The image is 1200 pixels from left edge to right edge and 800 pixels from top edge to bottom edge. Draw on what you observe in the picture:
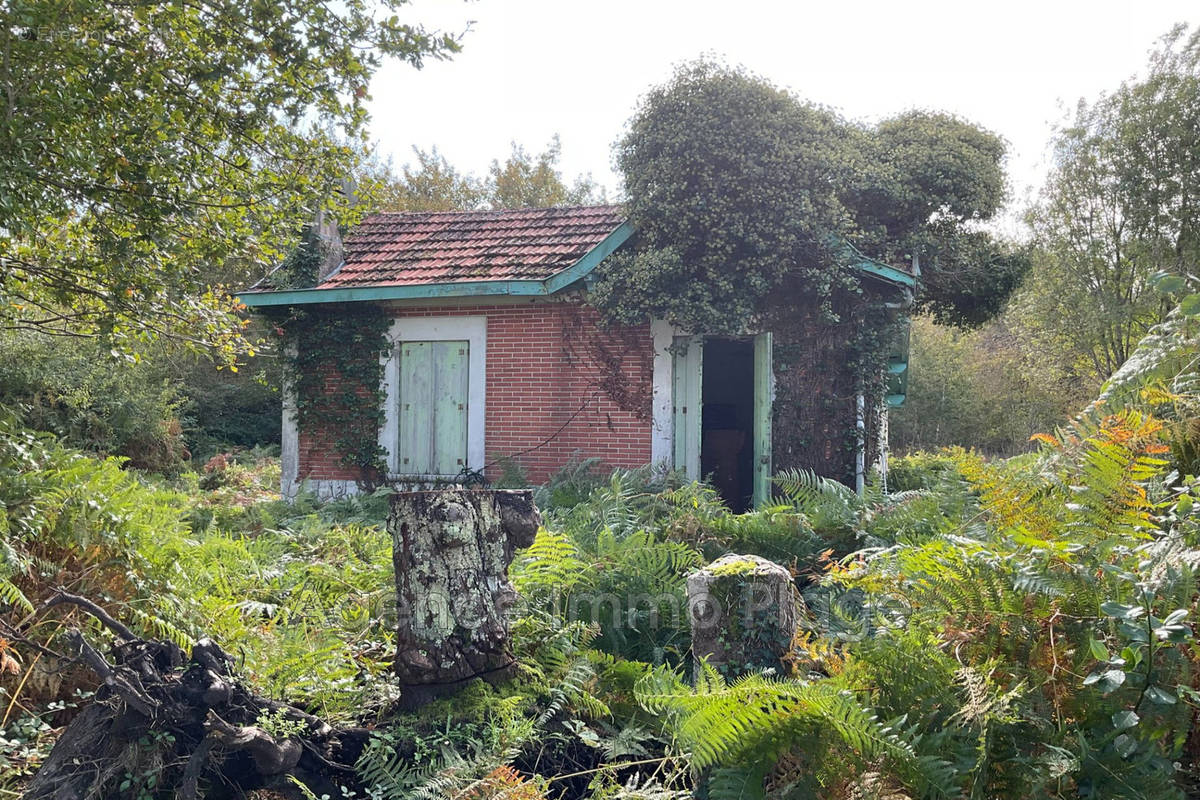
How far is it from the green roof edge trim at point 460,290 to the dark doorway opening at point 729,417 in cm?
352

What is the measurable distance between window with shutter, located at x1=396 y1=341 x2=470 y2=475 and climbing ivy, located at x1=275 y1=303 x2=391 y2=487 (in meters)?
0.27

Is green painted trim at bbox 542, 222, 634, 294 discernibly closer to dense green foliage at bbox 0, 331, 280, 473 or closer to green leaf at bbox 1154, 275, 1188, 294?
dense green foliage at bbox 0, 331, 280, 473

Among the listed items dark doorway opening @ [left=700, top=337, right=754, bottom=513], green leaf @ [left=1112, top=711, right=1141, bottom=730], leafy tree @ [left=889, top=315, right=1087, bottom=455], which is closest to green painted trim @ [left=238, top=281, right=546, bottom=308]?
dark doorway opening @ [left=700, top=337, right=754, bottom=513]

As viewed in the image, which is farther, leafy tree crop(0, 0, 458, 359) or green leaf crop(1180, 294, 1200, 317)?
leafy tree crop(0, 0, 458, 359)

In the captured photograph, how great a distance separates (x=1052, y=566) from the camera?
2.38 metres

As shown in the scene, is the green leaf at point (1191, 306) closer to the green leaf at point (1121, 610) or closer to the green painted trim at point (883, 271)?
the green leaf at point (1121, 610)

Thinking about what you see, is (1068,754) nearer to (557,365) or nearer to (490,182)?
(557,365)

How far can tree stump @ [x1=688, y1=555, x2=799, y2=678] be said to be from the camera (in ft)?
10.2

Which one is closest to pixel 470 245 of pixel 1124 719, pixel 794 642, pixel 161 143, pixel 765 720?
pixel 161 143

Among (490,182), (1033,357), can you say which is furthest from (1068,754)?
(490,182)

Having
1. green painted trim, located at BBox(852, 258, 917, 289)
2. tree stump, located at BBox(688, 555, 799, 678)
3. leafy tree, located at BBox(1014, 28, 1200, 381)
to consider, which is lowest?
tree stump, located at BBox(688, 555, 799, 678)

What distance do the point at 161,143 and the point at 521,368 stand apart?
17.7ft

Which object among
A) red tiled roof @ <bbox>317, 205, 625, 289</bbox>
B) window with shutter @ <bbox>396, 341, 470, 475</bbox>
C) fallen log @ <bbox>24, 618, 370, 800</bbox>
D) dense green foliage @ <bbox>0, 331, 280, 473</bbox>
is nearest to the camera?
fallen log @ <bbox>24, 618, 370, 800</bbox>

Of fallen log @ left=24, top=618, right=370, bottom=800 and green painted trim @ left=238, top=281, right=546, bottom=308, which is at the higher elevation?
green painted trim @ left=238, top=281, right=546, bottom=308
